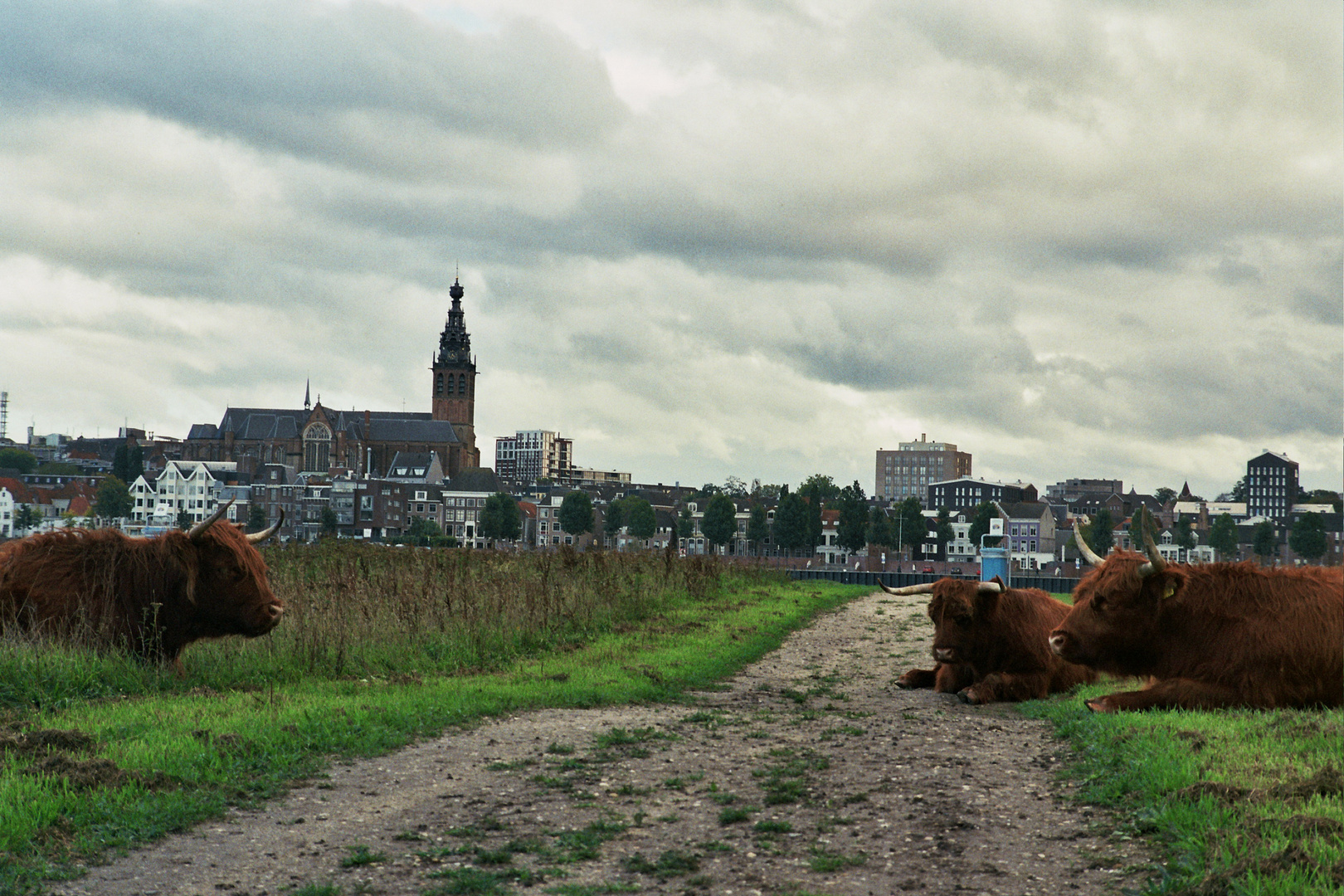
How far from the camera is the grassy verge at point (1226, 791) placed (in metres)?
4.91

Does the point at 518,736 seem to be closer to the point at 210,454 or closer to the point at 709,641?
the point at 709,641

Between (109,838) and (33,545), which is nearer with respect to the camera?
(109,838)

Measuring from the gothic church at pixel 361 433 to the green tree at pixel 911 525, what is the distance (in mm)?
76537

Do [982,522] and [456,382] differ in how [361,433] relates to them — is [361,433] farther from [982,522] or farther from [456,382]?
[982,522]

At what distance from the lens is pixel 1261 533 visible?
88.7 metres

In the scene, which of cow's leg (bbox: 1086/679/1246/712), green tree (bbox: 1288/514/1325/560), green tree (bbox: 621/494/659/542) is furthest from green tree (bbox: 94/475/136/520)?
cow's leg (bbox: 1086/679/1246/712)

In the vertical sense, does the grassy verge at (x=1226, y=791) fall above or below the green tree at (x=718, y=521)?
below

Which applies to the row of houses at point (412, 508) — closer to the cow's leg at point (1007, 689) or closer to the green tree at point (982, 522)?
the green tree at point (982, 522)

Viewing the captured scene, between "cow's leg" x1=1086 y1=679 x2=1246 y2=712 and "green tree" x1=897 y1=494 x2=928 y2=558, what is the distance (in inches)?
4149

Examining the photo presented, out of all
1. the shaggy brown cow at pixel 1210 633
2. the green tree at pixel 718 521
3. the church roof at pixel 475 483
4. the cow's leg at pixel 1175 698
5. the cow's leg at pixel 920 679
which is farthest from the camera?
the church roof at pixel 475 483

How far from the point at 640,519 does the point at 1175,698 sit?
430ft

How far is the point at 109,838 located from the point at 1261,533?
94.2 metres

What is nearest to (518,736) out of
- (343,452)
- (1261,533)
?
(1261,533)

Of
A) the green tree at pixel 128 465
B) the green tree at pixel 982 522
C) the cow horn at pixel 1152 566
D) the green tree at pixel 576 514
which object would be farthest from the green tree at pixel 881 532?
Result: the green tree at pixel 128 465
